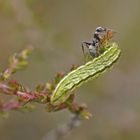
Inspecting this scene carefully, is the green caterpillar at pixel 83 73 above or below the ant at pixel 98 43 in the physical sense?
below

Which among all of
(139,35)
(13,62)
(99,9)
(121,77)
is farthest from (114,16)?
→ (13,62)

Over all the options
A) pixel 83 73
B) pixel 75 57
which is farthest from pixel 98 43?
pixel 75 57

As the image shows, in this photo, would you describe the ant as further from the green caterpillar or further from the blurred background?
the blurred background

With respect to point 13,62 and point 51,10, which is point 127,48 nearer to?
point 51,10

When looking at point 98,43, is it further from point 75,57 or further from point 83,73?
point 75,57

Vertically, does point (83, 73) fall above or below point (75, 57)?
Answer: above

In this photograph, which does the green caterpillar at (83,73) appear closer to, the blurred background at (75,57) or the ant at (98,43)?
the ant at (98,43)

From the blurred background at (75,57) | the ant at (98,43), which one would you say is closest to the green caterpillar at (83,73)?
the ant at (98,43)
